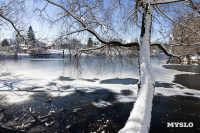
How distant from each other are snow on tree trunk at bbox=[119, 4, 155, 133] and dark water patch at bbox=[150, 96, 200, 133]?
3.82 m

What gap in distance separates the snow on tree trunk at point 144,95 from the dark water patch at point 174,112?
12.5 ft

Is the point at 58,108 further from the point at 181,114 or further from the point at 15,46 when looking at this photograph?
the point at 181,114

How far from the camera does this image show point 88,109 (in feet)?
23.1

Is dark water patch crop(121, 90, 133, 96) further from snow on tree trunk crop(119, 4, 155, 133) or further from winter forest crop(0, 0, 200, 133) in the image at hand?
snow on tree trunk crop(119, 4, 155, 133)

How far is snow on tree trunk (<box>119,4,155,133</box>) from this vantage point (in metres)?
2.02

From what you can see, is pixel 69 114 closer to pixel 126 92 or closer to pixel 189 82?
pixel 126 92

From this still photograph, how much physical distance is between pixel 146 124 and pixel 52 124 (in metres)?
4.87

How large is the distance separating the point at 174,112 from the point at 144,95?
5.90 m

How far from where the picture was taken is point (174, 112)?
689 cm

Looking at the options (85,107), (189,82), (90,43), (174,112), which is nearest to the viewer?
(90,43)

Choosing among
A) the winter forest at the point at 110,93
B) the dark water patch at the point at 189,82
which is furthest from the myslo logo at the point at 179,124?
the dark water patch at the point at 189,82

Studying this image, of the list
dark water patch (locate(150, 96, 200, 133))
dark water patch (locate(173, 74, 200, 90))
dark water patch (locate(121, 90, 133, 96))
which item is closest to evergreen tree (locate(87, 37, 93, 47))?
dark water patch (locate(150, 96, 200, 133))

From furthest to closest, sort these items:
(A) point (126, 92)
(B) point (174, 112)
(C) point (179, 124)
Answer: (A) point (126, 92) → (B) point (174, 112) → (C) point (179, 124)

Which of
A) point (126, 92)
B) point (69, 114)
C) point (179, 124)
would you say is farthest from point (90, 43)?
point (126, 92)
